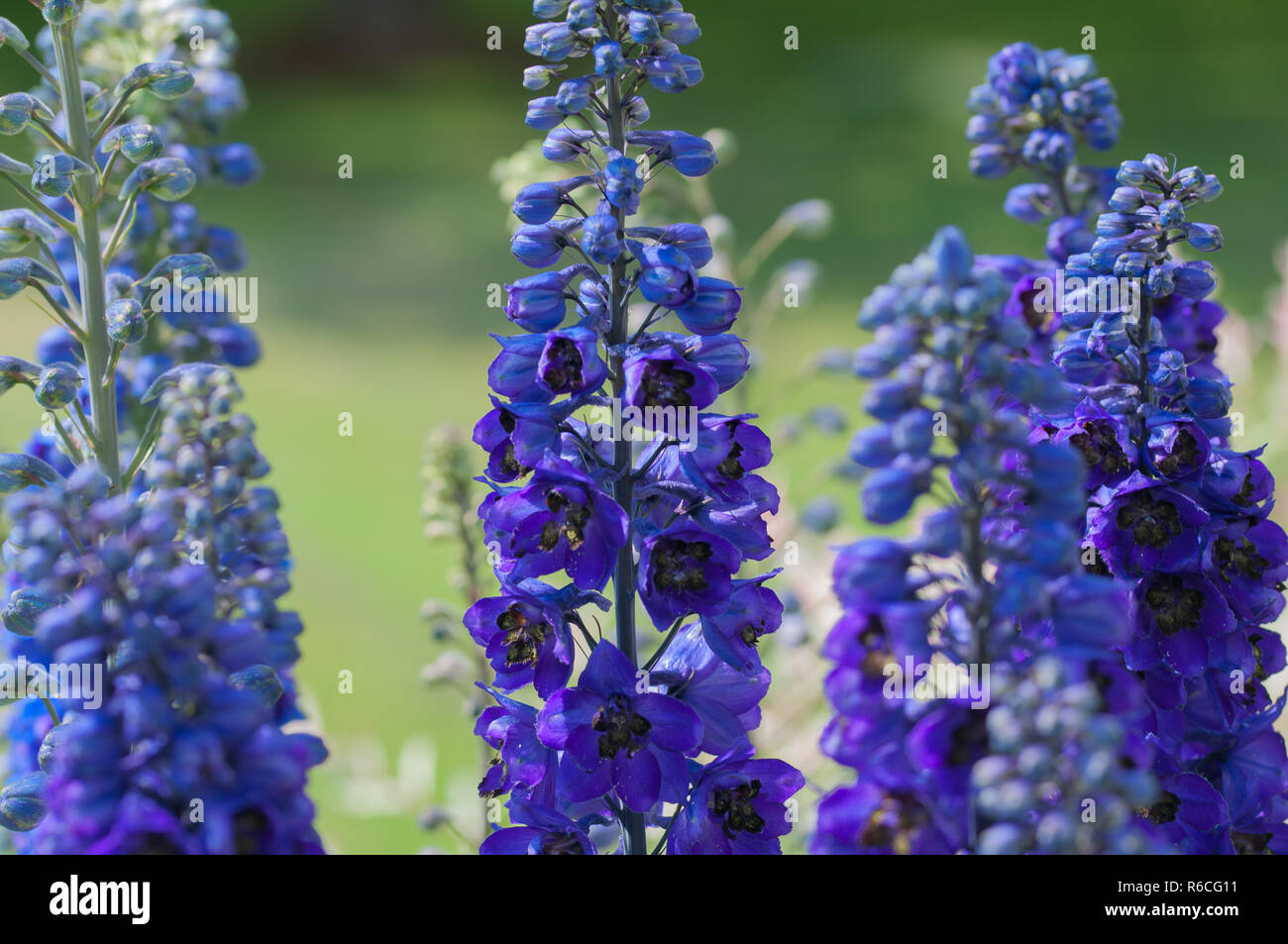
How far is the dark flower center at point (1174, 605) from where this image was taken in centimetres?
152

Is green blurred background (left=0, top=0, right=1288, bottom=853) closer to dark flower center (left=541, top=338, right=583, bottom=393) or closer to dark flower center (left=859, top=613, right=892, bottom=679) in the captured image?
dark flower center (left=541, top=338, right=583, bottom=393)

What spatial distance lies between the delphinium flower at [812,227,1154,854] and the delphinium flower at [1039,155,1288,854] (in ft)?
1.08

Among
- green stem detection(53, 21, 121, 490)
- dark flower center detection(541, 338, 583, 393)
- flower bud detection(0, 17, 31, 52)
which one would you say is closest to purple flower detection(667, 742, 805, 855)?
dark flower center detection(541, 338, 583, 393)

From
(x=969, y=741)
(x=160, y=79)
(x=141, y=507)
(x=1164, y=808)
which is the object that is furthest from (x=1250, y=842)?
(x=160, y=79)

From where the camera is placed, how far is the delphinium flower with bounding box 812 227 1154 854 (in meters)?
1.14

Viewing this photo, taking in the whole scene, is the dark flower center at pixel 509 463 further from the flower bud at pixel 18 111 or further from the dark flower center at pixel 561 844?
the flower bud at pixel 18 111

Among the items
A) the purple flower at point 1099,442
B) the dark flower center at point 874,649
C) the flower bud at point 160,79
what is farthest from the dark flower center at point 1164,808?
the flower bud at point 160,79

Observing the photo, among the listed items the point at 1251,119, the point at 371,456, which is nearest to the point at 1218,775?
the point at 371,456

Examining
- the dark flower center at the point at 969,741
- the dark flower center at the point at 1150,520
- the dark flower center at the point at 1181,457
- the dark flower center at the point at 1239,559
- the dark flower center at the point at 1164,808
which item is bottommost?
the dark flower center at the point at 1164,808

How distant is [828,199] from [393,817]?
407 cm

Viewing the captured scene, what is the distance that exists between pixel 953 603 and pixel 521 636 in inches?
20.4

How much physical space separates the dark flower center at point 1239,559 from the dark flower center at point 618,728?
673mm

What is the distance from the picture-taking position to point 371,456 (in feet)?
18.2

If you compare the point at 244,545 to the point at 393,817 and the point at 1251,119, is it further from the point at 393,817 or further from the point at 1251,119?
the point at 1251,119
